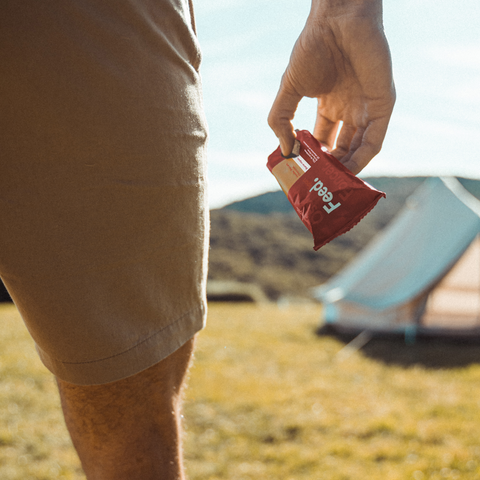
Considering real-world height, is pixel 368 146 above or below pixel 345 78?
below

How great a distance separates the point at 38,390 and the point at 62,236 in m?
2.19

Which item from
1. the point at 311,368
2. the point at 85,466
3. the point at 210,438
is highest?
the point at 85,466

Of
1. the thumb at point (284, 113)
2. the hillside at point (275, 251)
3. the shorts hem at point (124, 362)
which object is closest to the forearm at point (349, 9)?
the thumb at point (284, 113)

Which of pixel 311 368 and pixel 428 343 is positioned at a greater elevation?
pixel 311 368

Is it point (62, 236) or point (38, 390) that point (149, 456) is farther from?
point (38, 390)

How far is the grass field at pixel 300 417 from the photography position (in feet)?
5.59

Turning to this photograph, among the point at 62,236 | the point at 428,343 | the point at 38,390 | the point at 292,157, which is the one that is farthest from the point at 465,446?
the point at 428,343

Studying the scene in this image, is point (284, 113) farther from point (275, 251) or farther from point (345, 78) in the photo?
point (275, 251)

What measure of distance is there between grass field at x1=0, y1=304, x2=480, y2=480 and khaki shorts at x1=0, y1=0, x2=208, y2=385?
26.3 inches

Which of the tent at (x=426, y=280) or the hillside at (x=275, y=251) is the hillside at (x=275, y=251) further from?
the tent at (x=426, y=280)

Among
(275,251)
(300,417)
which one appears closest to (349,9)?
(300,417)

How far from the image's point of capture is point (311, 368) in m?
3.16

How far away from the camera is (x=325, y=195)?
79 centimetres

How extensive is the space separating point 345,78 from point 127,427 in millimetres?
713
